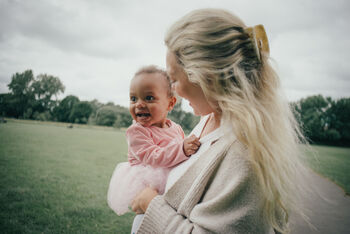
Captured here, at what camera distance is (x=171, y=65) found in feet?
4.41

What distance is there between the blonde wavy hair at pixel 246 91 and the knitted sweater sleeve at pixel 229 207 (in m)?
0.08

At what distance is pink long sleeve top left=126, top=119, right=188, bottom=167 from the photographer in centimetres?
151

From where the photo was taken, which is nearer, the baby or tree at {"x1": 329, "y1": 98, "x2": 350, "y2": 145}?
the baby

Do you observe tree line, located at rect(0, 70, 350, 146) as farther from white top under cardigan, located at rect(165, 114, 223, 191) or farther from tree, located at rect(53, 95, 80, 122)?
white top under cardigan, located at rect(165, 114, 223, 191)

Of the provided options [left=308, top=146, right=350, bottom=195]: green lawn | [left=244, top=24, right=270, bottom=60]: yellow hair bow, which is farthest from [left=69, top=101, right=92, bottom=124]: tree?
[left=244, top=24, right=270, bottom=60]: yellow hair bow

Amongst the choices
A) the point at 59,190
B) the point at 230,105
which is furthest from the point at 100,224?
the point at 230,105

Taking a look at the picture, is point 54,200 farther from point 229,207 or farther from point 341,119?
point 341,119

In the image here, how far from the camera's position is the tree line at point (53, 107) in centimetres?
419

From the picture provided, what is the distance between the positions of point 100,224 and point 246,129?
4.74 metres

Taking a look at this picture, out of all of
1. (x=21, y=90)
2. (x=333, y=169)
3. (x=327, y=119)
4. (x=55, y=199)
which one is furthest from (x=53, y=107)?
(x=327, y=119)

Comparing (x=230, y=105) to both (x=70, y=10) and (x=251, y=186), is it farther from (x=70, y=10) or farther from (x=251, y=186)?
(x=70, y=10)

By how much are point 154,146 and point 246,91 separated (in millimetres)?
907

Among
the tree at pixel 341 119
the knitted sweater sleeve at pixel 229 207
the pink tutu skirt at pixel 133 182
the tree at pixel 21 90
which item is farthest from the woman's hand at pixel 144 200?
the tree at pixel 341 119

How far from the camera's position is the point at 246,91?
45.5 inches
